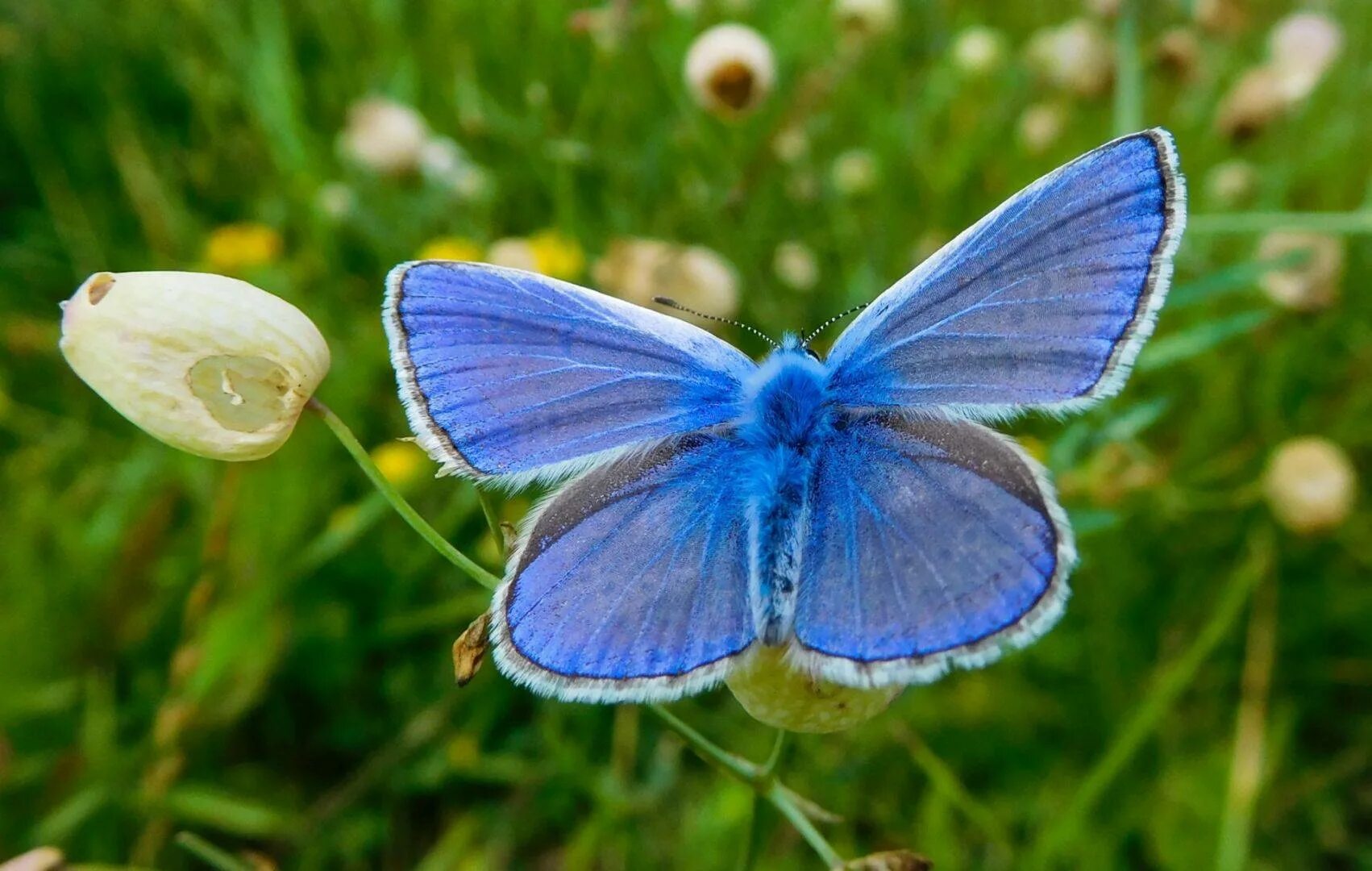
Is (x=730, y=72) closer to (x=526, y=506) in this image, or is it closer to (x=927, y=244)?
(x=927, y=244)

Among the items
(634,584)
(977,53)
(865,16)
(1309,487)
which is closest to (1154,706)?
(1309,487)

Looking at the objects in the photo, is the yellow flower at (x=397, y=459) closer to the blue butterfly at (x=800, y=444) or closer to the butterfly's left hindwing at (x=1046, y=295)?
the blue butterfly at (x=800, y=444)

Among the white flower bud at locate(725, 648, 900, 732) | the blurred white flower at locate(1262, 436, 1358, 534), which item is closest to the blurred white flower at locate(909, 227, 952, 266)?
the blurred white flower at locate(1262, 436, 1358, 534)

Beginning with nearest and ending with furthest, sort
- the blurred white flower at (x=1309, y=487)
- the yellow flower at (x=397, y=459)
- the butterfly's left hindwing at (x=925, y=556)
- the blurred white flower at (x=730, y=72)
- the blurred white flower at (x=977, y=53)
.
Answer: the butterfly's left hindwing at (x=925, y=556), the blurred white flower at (x=1309, y=487), the blurred white flower at (x=730, y=72), the yellow flower at (x=397, y=459), the blurred white flower at (x=977, y=53)

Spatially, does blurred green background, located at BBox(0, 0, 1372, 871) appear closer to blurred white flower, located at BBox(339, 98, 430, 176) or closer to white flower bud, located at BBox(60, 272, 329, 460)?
blurred white flower, located at BBox(339, 98, 430, 176)

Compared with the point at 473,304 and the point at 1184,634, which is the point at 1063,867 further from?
the point at 473,304

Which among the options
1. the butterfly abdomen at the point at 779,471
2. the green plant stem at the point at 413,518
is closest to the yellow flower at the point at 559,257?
the butterfly abdomen at the point at 779,471

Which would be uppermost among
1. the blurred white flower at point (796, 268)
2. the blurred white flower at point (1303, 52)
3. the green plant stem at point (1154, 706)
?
the blurred white flower at point (1303, 52)

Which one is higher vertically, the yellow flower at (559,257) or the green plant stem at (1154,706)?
the yellow flower at (559,257)
